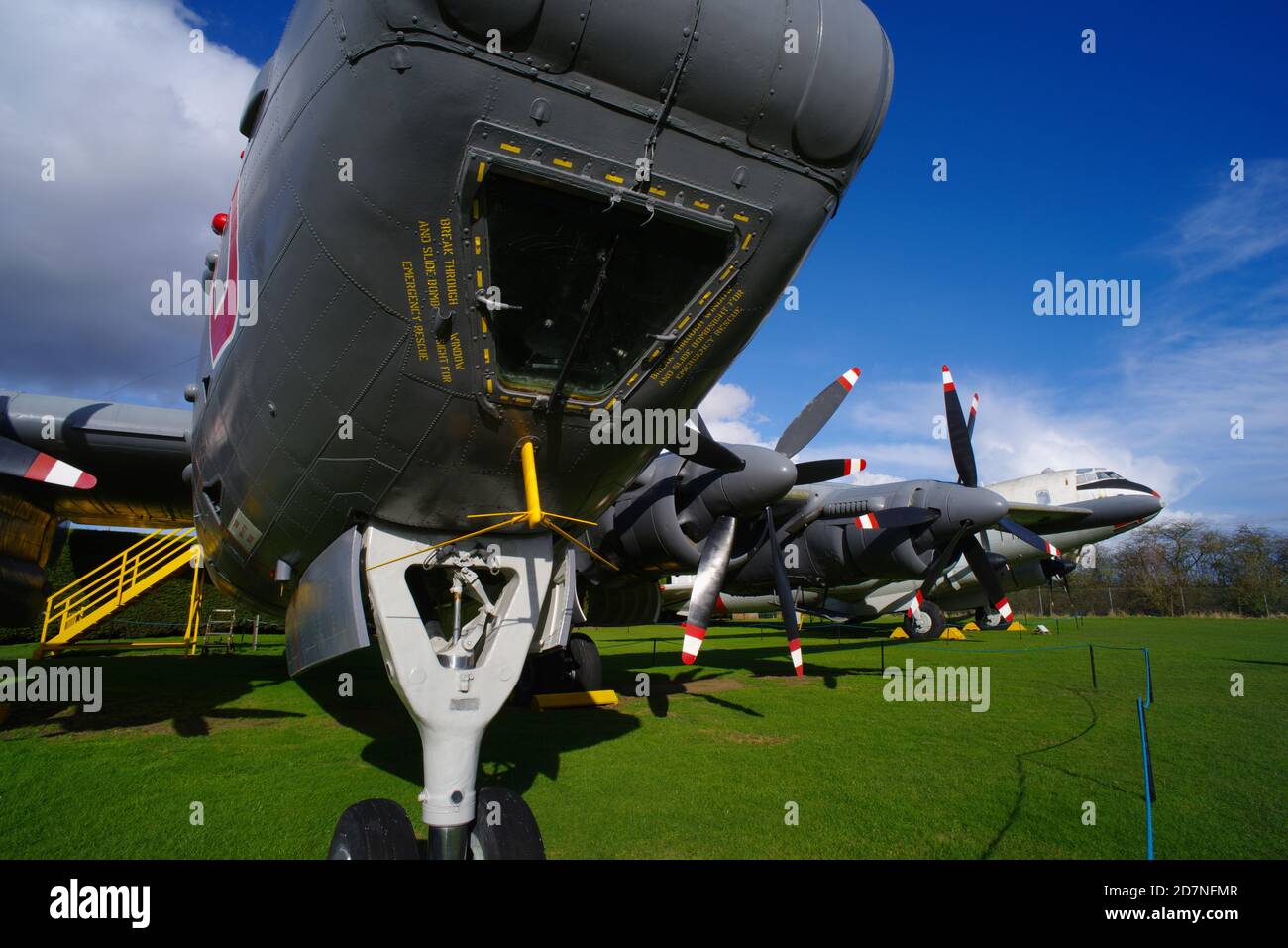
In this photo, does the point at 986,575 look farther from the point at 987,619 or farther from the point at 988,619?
the point at 988,619

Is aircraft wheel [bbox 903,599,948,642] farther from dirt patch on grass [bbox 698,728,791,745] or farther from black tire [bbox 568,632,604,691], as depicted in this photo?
dirt patch on grass [bbox 698,728,791,745]

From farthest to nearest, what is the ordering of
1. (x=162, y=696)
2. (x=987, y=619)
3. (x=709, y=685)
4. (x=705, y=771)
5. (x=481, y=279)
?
(x=987, y=619) < (x=709, y=685) < (x=162, y=696) < (x=705, y=771) < (x=481, y=279)

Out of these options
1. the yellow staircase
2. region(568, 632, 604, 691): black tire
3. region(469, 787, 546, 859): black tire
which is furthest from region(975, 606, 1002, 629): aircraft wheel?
region(469, 787, 546, 859): black tire

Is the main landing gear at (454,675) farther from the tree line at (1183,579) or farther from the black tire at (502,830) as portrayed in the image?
the tree line at (1183,579)

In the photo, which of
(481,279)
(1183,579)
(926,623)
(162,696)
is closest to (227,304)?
(481,279)

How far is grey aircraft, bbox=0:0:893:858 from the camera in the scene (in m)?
2.91

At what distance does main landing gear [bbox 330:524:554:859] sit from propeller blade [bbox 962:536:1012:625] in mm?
14795

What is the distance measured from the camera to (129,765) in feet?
25.5

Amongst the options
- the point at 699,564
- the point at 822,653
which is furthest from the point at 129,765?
the point at 822,653

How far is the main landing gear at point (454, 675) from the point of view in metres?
4.16

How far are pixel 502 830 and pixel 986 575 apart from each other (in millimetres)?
15820

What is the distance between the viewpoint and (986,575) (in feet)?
56.5

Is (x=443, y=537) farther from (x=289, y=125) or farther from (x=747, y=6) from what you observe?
(x=747, y=6)

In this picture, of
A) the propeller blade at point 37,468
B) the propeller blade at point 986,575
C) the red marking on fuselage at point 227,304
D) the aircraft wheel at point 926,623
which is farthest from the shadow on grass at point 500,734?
the aircraft wheel at point 926,623
